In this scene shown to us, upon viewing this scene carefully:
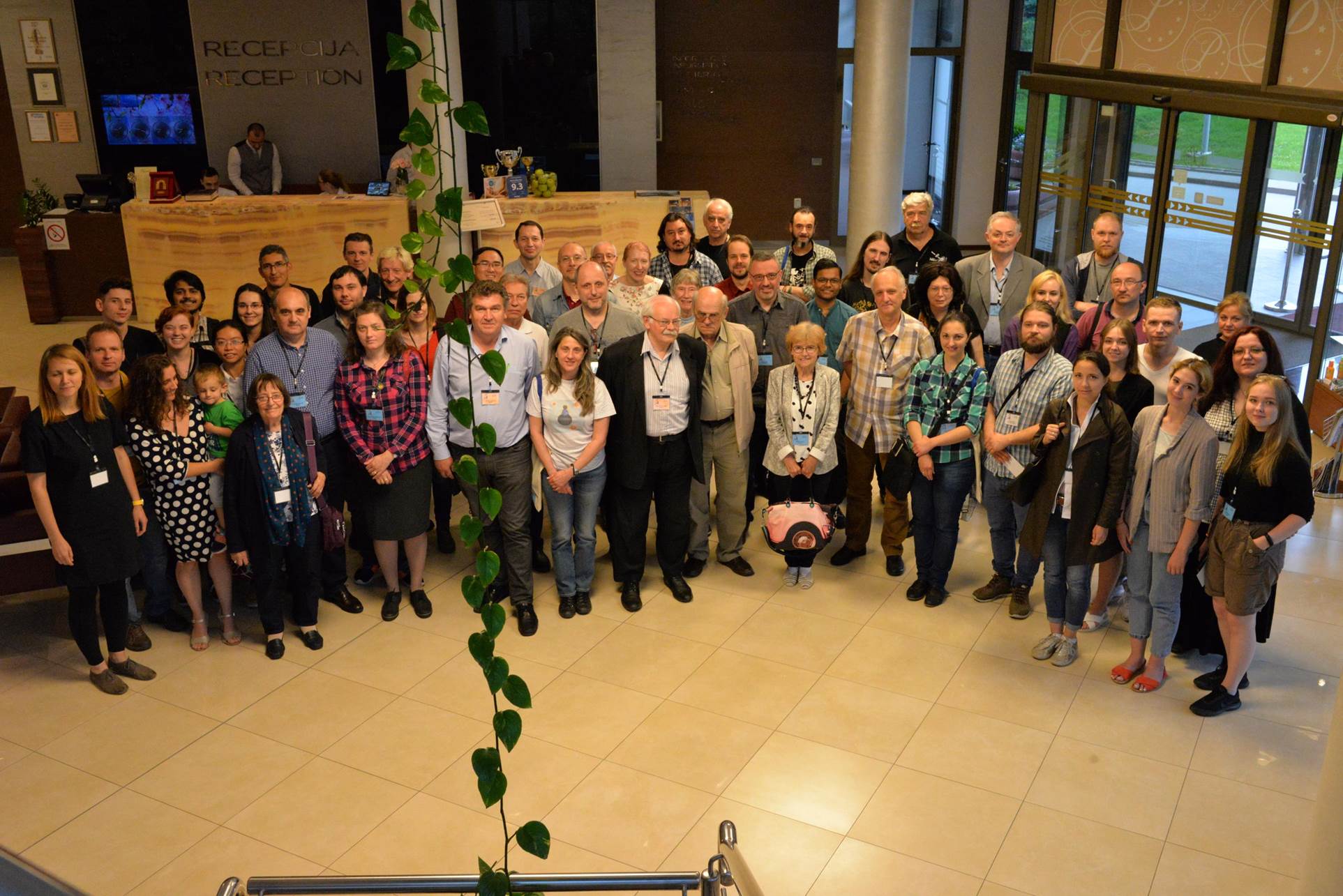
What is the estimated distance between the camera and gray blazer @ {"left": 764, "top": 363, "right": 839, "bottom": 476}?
6.18 metres

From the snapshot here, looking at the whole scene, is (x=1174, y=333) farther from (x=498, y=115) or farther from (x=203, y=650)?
(x=498, y=115)

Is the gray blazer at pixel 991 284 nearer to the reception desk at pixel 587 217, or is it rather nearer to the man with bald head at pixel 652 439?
the man with bald head at pixel 652 439

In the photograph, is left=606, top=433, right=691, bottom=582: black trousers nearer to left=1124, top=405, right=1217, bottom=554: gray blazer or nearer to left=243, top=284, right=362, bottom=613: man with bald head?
left=243, top=284, right=362, bottom=613: man with bald head

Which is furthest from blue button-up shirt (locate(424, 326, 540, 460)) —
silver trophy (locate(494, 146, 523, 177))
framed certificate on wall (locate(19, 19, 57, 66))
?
framed certificate on wall (locate(19, 19, 57, 66))

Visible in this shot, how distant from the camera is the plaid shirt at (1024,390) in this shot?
5.57 meters

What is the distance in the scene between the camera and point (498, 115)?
1386 cm

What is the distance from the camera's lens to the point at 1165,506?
508 centimetres

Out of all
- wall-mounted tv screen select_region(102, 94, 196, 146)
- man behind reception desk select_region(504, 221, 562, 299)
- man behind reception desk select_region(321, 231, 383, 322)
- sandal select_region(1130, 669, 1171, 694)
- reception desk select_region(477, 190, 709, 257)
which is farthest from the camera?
wall-mounted tv screen select_region(102, 94, 196, 146)

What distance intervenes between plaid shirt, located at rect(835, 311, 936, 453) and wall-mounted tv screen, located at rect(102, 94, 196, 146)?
10687 millimetres

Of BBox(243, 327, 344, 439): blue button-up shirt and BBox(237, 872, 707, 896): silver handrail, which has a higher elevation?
BBox(243, 327, 344, 439): blue button-up shirt

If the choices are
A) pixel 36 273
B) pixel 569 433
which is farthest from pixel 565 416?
pixel 36 273

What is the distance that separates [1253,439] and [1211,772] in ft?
4.56

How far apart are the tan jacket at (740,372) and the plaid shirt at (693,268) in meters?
1.45

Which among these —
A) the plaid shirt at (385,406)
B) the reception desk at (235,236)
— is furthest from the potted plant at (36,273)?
the plaid shirt at (385,406)
